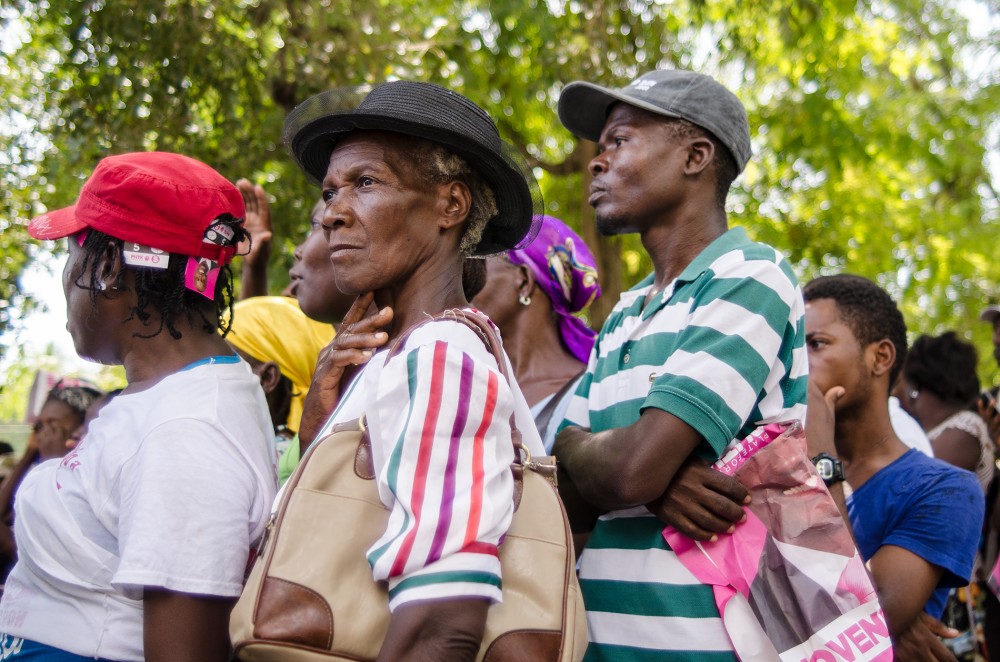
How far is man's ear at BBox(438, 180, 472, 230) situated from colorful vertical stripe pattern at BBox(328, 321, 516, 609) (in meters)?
0.50


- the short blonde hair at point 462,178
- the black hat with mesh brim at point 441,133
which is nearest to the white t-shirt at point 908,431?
the black hat with mesh brim at point 441,133

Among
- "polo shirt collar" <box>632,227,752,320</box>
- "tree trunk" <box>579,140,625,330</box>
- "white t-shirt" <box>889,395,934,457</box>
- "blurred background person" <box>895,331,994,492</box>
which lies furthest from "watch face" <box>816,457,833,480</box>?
"tree trunk" <box>579,140,625,330</box>

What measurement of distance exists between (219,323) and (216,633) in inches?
34.2

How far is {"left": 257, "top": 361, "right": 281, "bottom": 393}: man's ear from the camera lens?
3.56 m

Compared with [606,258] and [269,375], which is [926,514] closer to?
[269,375]

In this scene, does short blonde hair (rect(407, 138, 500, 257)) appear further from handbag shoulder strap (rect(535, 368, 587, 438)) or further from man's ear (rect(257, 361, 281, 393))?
man's ear (rect(257, 361, 281, 393))

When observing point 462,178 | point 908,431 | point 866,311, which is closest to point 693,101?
point 462,178

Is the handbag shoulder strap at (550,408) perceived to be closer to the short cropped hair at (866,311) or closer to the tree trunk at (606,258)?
the short cropped hair at (866,311)

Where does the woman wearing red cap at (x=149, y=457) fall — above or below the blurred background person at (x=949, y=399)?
below

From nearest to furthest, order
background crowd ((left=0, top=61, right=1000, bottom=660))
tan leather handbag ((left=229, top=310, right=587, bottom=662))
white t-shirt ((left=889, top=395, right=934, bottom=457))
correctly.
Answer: tan leather handbag ((left=229, top=310, right=587, bottom=662)), background crowd ((left=0, top=61, right=1000, bottom=660)), white t-shirt ((left=889, top=395, right=934, bottom=457))

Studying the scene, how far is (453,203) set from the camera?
2262mm

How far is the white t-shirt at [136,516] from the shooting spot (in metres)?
1.96

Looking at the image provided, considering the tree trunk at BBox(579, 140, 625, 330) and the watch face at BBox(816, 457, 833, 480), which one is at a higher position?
the tree trunk at BBox(579, 140, 625, 330)

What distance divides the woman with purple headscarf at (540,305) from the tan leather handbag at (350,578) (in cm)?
186
